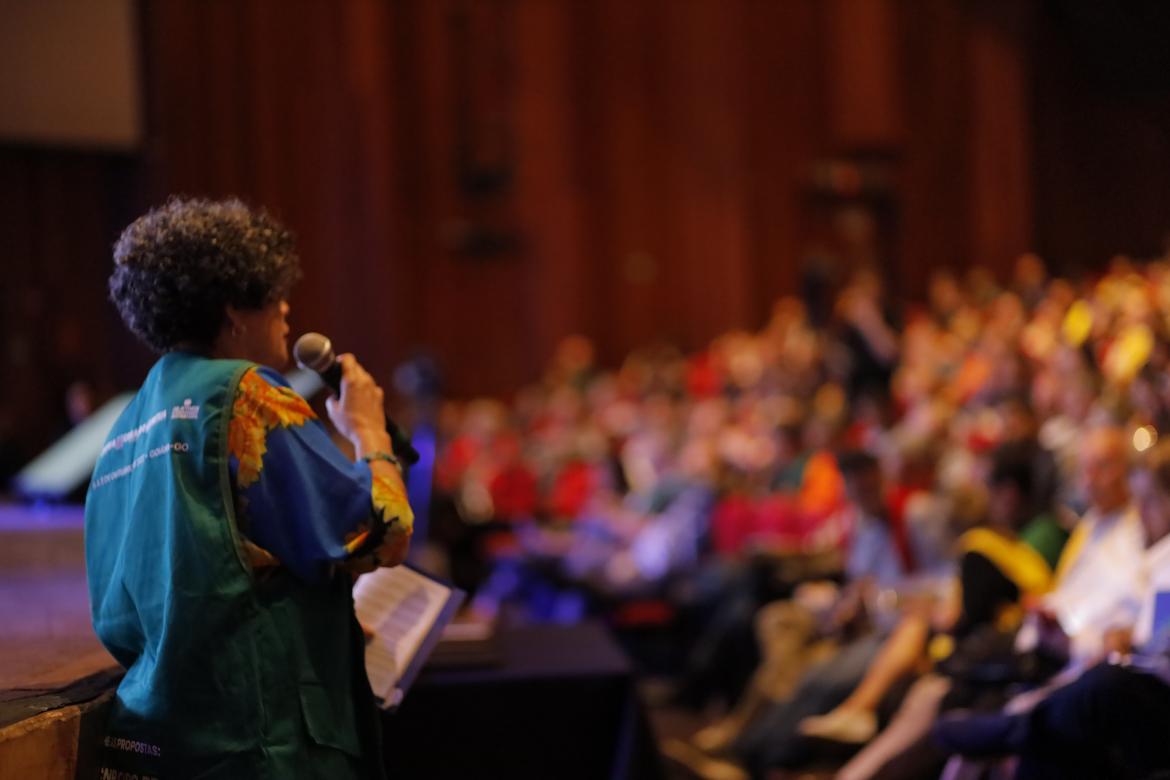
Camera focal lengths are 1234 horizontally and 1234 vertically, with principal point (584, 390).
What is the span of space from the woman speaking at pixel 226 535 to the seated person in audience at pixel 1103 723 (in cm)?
126

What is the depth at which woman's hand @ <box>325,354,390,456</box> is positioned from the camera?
1691 millimetres

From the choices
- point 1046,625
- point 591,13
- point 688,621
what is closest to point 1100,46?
point 591,13

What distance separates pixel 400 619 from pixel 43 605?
97 centimetres

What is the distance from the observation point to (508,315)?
11156mm

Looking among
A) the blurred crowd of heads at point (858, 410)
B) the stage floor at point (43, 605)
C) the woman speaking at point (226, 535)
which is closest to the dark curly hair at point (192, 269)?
the woman speaking at point (226, 535)

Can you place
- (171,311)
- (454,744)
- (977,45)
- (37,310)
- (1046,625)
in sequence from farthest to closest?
(977,45) < (37,310) < (1046,625) < (454,744) < (171,311)

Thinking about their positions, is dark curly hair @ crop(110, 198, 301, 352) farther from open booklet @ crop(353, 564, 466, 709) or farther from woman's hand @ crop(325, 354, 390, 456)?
open booklet @ crop(353, 564, 466, 709)

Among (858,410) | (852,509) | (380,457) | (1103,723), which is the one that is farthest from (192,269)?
(858,410)

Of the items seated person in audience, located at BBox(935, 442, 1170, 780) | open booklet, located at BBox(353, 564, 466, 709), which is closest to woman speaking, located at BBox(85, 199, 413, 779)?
open booklet, located at BBox(353, 564, 466, 709)

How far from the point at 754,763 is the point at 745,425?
3491 millimetres

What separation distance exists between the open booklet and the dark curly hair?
20.8 inches

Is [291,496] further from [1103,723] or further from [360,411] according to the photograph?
[1103,723]

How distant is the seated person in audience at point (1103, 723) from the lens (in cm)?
211

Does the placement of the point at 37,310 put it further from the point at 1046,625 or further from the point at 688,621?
the point at 1046,625
